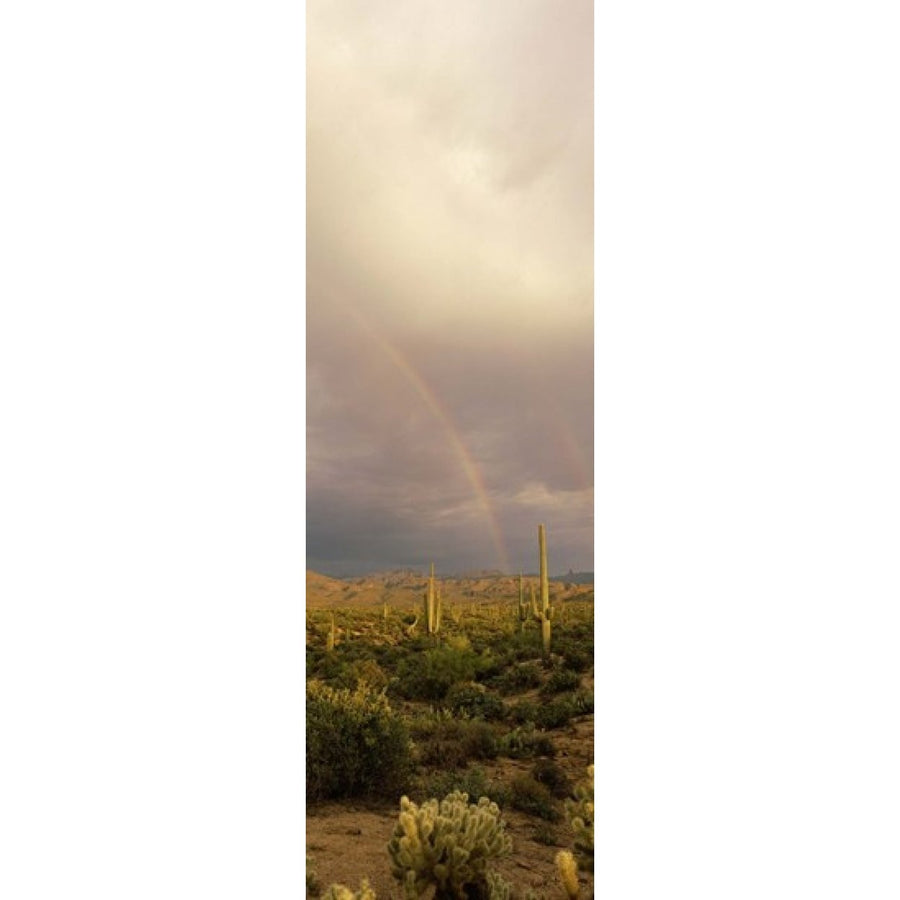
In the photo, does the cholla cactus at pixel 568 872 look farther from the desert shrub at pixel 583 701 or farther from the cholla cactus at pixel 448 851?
the desert shrub at pixel 583 701

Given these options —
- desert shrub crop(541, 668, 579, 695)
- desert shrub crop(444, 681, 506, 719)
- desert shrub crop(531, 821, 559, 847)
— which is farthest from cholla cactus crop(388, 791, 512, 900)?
desert shrub crop(541, 668, 579, 695)

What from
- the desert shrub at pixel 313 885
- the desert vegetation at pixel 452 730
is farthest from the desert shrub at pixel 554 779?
the desert shrub at pixel 313 885
